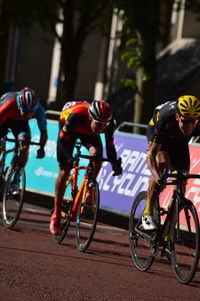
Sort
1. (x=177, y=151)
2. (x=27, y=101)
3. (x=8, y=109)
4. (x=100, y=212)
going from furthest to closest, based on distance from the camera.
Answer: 1. (x=100, y=212)
2. (x=8, y=109)
3. (x=27, y=101)
4. (x=177, y=151)

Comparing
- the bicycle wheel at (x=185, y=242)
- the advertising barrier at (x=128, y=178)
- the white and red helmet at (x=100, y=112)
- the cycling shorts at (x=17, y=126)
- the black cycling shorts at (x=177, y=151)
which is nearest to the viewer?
the bicycle wheel at (x=185, y=242)

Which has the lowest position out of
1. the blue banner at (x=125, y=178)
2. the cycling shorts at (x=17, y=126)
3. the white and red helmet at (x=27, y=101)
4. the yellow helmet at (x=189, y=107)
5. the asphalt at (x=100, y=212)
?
the asphalt at (x=100, y=212)

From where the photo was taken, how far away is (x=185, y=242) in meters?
8.12

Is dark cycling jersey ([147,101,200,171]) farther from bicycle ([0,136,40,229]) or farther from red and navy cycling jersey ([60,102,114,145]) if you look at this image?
bicycle ([0,136,40,229])

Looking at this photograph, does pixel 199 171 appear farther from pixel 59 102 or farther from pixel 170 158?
pixel 59 102

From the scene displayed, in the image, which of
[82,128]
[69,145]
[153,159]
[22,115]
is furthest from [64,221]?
[153,159]

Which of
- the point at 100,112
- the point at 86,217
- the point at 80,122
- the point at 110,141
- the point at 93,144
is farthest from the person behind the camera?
the point at 93,144

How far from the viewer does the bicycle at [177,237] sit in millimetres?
7943

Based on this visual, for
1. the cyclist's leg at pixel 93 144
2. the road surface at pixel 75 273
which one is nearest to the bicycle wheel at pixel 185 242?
the road surface at pixel 75 273

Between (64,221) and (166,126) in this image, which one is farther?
(64,221)

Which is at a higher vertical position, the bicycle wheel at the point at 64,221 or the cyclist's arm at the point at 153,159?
the cyclist's arm at the point at 153,159

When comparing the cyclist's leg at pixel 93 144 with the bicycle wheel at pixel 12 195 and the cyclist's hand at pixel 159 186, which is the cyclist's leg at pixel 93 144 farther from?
the cyclist's hand at pixel 159 186

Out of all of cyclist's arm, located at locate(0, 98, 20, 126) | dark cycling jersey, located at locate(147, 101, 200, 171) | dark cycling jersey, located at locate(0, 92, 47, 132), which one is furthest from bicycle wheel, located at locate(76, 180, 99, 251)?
cyclist's arm, located at locate(0, 98, 20, 126)

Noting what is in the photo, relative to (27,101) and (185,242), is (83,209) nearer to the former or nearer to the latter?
(27,101)
